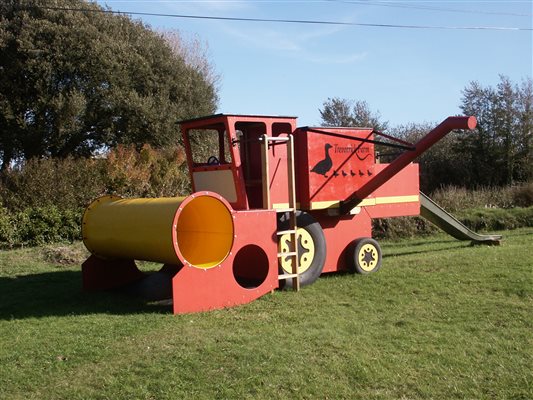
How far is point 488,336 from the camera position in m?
6.41

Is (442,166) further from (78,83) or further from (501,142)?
(78,83)

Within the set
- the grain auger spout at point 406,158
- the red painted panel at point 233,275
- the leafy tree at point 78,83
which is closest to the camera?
the red painted panel at point 233,275

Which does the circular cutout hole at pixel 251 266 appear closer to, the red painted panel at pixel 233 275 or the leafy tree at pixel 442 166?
the red painted panel at pixel 233 275

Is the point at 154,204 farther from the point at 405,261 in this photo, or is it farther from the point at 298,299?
the point at 405,261

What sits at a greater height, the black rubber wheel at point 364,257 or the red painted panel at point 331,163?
the red painted panel at point 331,163

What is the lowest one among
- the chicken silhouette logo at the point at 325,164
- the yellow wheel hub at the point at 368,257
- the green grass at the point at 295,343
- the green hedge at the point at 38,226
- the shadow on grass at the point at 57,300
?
the green grass at the point at 295,343

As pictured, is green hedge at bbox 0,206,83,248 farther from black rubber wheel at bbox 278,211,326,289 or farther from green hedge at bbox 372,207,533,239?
green hedge at bbox 372,207,533,239

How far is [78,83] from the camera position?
67.7 ft

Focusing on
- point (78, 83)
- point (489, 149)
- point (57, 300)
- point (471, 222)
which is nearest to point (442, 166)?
point (489, 149)

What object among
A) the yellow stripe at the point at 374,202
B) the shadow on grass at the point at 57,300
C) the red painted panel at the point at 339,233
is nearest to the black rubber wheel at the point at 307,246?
the yellow stripe at the point at 374,202

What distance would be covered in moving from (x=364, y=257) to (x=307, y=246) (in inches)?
54.0

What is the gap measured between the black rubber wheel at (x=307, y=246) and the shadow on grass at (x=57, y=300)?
2.46m

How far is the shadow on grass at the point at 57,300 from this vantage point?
26.0ft

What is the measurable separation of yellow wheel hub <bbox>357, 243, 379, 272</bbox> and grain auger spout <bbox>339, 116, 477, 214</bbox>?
82 cm
